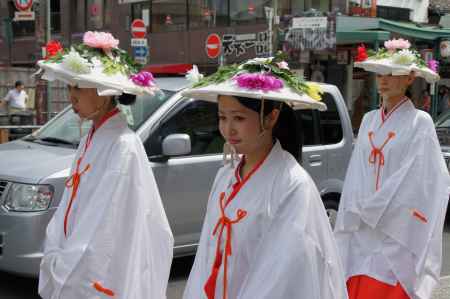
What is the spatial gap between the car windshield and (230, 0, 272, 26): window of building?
53.9 feet

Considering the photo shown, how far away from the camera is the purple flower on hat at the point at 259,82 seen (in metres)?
2.66

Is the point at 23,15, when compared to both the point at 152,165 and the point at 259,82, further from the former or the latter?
the point at 259,82

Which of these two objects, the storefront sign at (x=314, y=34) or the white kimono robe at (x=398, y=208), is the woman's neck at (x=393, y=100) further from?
the storefront sign at (x=314, y=34)

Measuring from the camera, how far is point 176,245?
19.1ft

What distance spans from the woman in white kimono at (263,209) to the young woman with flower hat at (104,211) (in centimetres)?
58

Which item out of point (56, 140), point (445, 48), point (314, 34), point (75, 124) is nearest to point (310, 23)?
point (314, 34)

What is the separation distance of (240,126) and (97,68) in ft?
3.74

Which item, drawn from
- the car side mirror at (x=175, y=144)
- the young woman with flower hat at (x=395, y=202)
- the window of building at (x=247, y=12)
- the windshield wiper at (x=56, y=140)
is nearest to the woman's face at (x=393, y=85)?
the young woman with flower hat at (x=395, y=202)

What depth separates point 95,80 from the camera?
3.38m

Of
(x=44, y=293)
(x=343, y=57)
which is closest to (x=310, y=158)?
(x=44, y=293)

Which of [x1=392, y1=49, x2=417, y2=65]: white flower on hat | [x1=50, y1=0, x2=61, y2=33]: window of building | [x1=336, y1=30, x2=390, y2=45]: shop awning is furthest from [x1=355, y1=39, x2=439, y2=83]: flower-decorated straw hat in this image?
[x1=50, y1=0, x2=61, y2=33]: window of building

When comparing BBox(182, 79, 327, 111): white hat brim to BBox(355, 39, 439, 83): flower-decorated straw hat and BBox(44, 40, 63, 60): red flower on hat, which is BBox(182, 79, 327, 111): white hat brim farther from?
BBox(355, 39, 439, 83): flower-decorated straw hat

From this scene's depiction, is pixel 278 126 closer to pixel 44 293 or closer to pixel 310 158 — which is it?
pixel 44 293

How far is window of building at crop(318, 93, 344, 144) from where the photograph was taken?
277 inches
